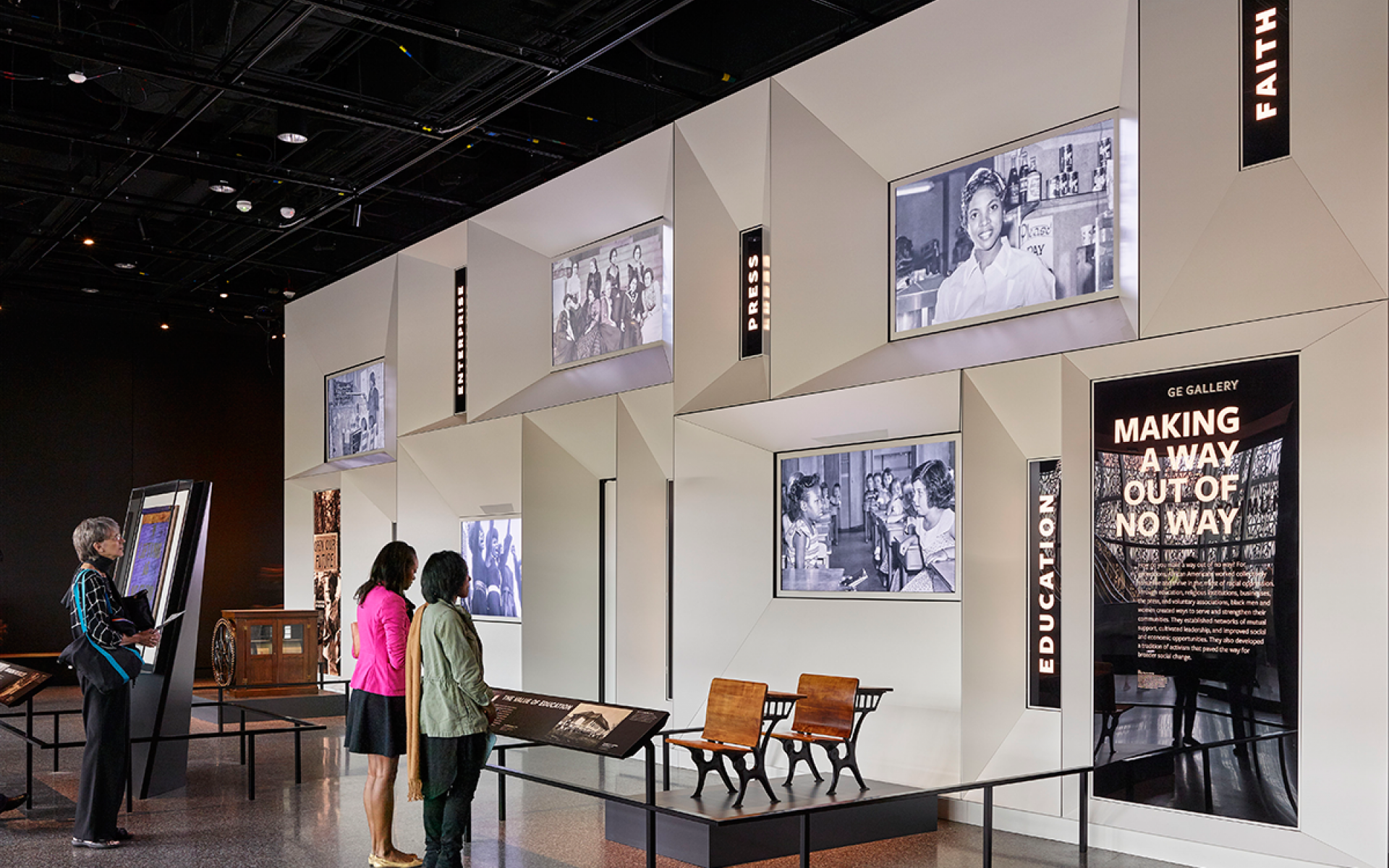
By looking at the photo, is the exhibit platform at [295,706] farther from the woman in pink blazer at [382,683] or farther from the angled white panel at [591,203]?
the woman in pink blazer at [382,683]

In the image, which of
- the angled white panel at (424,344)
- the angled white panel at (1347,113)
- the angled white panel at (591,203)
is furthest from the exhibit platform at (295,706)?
the angled white panel at (1347,113)

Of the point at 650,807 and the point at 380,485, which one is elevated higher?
the point at 380,485

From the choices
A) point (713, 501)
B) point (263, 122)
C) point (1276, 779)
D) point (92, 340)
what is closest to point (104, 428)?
point (92, 340)

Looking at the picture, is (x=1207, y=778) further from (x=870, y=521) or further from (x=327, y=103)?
(x=327, y=103)

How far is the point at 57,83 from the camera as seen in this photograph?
10.0 metres

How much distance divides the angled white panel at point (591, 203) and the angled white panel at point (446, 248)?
0.93ft

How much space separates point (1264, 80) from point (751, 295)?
13.1ft

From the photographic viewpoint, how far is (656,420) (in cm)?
984

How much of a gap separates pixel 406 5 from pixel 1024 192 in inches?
168

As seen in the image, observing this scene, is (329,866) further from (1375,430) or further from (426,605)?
(1375,430)

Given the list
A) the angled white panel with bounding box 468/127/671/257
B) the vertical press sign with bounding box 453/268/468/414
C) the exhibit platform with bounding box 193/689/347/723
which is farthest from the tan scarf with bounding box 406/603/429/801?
the exhibit platform with bounding box 193/689/347/723

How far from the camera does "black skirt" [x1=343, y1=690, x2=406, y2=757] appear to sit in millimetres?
6105

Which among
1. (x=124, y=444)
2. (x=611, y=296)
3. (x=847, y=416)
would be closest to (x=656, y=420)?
(x=611, y=296)

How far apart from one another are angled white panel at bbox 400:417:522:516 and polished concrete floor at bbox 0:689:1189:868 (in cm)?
319
